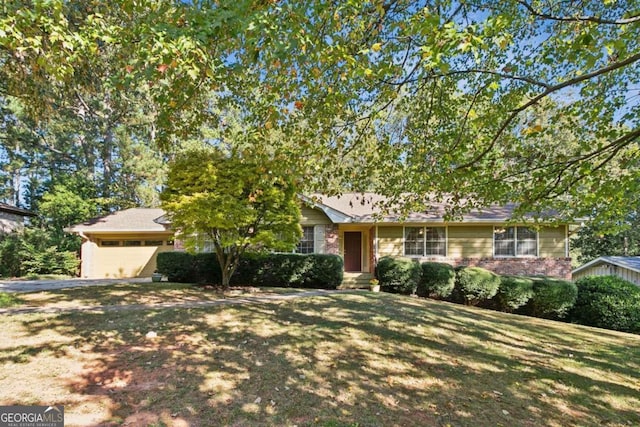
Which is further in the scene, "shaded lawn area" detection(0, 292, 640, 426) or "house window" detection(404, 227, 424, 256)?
"house window" detection(404, 227, 424, 256)

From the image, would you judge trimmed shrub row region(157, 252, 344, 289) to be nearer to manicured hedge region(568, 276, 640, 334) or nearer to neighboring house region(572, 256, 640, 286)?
manicured hedge region(568, 276, 640, 334)

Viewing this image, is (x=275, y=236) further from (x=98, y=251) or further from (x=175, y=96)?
(x=98, y=251)

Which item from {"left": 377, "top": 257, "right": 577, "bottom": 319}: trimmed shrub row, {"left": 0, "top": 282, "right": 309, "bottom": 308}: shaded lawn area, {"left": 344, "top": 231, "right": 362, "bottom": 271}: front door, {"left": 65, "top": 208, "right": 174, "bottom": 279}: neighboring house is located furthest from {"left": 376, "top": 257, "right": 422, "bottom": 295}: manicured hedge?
{"left": 65, "top": 208, "right": 174, "bottom": 279}: neighboring house

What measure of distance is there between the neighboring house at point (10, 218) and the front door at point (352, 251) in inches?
684

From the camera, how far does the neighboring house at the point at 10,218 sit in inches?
A: 661

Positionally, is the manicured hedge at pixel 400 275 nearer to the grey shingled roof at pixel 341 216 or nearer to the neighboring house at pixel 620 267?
the grey shingled roof at pixel 341 216

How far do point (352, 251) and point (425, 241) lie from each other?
10.7ft

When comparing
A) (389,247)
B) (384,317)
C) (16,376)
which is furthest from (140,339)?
(389,247)

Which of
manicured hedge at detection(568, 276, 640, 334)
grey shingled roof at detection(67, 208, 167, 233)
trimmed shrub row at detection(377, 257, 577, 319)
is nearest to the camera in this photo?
manicured hedge at detection(568, 276, 640, 334)

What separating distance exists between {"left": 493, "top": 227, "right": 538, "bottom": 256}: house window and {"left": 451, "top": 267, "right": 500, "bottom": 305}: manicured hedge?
3628mm

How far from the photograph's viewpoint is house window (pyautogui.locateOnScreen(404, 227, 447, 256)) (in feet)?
45.4

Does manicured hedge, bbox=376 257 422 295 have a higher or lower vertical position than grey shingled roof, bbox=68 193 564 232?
lower

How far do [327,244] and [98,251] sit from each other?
37.8ft

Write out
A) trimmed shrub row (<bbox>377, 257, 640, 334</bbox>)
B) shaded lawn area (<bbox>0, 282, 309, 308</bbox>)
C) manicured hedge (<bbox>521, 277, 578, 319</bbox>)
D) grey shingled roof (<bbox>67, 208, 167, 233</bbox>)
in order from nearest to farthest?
shaded lawn area (<bbox>0, 282, 309, 308</bbox>)
trimmed shrub row (<bbox>377, 257, 640, 334</bbox>)
manicured hedge (<bbox>521, 277, 578, 319</bbox>)
grey shingled roof (<bbox>67, 208, 167, 233</bbox>)
